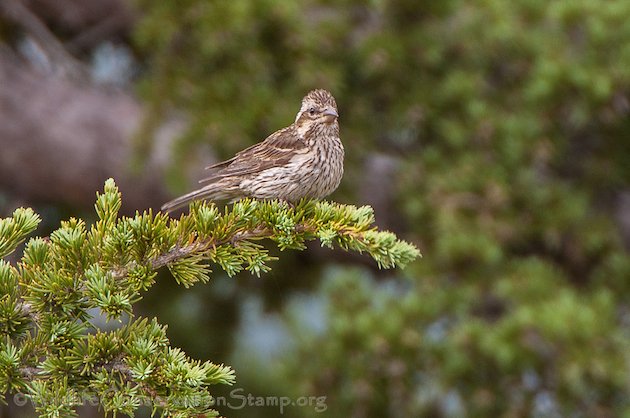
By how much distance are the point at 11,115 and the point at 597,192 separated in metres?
3.55

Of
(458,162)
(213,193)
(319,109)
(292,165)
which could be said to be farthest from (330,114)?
(458,162)

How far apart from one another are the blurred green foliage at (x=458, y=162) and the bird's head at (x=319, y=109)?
2.94ft

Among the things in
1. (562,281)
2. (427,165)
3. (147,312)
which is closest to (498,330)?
(562,281)

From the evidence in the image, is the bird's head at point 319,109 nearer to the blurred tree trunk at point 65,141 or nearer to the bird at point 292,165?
the bird at point 292,165

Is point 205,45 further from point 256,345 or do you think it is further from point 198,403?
point 198,403

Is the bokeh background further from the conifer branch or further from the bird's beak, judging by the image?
the conifer branch

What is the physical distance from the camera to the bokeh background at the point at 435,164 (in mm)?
5141

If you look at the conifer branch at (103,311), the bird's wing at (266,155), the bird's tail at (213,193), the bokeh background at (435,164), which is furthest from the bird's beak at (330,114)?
the conifer branch at (103,311)

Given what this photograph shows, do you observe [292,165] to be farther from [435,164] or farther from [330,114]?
[435,164]

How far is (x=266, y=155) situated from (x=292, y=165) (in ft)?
0.65

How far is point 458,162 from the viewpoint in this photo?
217 inches

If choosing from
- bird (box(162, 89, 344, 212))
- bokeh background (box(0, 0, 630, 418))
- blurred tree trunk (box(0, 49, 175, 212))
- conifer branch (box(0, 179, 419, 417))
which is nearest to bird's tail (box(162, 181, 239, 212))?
bird (box(162, 89, 344, 212))

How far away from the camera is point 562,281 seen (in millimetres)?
5379

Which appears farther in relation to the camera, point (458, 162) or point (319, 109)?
point (458, 162)
